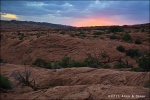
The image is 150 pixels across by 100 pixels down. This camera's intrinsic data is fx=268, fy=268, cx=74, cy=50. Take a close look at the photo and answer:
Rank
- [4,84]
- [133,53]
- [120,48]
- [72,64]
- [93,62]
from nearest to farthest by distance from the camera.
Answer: [4,84]
[72,64]
[93,62]
[133,53]
[120,48]

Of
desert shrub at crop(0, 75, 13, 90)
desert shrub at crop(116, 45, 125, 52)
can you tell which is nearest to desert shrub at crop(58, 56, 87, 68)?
desert shrub at crop(0, 75, 13, 90)

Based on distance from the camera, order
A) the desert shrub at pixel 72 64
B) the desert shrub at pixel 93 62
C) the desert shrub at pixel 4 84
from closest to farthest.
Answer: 1. the desert shrub at pixel 4 84
2. the desert shrub at pixel 72 64
3. the desert shrub at pixel 93 62

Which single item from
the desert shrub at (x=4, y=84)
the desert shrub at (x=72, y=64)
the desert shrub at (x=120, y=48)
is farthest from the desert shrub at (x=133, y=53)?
the desert shrub at (x=4, y=84)

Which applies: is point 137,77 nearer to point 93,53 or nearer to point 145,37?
point 93,53

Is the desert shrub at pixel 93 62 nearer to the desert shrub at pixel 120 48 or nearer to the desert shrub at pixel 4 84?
the desert shrub at pixel 120 48

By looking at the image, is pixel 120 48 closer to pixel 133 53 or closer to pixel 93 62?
pixel 133 53

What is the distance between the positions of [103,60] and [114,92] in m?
13.6

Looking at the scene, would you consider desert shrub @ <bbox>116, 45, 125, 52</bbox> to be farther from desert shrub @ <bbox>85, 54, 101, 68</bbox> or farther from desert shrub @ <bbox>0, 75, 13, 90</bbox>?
desert shrub @ <bbox>0, 75, 13, 90</bbox>

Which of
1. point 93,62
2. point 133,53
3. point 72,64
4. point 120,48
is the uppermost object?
point 120,48

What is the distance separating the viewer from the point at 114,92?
28.6ft

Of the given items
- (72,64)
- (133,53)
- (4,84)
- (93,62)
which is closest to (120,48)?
(133,53)

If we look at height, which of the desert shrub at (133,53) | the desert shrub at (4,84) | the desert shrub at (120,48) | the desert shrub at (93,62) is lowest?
the desert shrub at (4,84)

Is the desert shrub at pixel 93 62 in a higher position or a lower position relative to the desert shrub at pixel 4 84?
higher

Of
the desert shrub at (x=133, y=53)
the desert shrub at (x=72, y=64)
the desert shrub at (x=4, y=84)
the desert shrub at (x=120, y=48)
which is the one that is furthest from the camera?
the desert shrub at (x=120, y=48)
